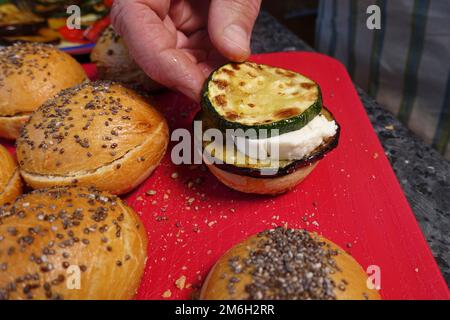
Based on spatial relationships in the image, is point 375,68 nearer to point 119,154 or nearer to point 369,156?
point 369,156

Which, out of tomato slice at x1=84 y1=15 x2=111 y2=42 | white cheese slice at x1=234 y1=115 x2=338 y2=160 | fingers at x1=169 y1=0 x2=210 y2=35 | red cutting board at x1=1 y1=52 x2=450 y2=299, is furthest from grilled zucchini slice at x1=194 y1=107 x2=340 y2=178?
tomato slice at x1=84 y1=15 x2=111 y2=42

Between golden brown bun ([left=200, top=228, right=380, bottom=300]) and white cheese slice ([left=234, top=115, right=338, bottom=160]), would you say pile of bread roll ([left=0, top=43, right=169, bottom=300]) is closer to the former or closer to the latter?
golden brown bun ([left=200, top=228, right=380, bottom=300])

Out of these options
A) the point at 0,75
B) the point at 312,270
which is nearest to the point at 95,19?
the point at 0,75

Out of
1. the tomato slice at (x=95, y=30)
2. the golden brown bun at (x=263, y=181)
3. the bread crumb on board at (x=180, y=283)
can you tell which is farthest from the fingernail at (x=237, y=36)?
the tomato slice at (x=95, y=30)

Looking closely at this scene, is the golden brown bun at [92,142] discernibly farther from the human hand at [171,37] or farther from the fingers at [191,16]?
the fingers at [191,16]

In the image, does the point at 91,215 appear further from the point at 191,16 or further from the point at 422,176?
the point at 422,176
